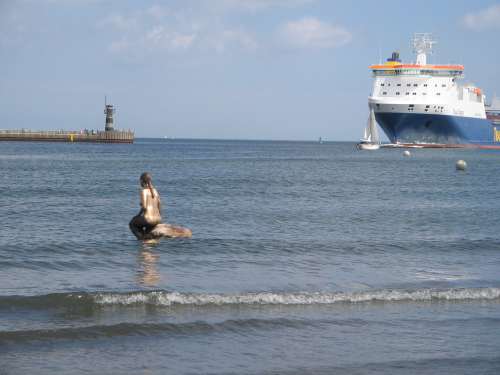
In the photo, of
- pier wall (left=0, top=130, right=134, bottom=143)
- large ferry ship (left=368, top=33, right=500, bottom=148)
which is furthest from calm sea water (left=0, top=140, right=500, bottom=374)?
pier wall (left=0, top=130, right=134, bottom=143)

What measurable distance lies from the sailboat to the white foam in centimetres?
8959

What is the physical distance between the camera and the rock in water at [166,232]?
1812 cm

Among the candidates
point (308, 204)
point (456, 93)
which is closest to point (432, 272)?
point (308, 204)

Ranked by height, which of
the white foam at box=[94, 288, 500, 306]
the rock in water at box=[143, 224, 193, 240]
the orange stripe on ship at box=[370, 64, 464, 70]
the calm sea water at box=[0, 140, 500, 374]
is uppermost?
the orange stripe on ship at box=[370, 64, 464, 70]

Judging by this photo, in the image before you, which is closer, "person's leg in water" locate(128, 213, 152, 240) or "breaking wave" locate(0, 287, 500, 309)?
"breaking wave" locate(0, 287, 500, 309)

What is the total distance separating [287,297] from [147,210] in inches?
259

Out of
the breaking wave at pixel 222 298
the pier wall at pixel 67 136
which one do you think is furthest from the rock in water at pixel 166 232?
the pier wall at pixel 67 136

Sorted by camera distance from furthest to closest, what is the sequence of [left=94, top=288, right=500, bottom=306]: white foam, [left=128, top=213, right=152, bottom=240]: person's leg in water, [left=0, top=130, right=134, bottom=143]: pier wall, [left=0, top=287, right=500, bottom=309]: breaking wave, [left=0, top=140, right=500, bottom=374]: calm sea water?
[left=0, top=130, right=134, bottom=143]: pier wall
[left=128, top=213, right=152, bottom=240]: person's leg in water
[left=94, top=288, right=500, bottom=306]: white foam
[left=0, top=287, right=500, bottom=309]: breaking wave
[left=0, top=140, right=500, bottom=374]: calm sea water

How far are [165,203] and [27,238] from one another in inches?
476

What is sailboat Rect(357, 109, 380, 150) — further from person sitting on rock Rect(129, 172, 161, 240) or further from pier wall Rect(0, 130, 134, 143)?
person sitting on rock Rect(129, 172, 161, 240)

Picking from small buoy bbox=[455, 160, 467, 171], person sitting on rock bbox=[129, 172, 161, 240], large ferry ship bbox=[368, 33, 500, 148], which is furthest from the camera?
large ferry ship bbox=[368, 33, 500, 148]

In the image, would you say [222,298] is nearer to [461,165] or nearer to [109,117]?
[461,165]

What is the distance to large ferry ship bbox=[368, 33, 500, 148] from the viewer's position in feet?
317

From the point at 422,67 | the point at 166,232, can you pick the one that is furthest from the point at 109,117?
the point at 166,232
